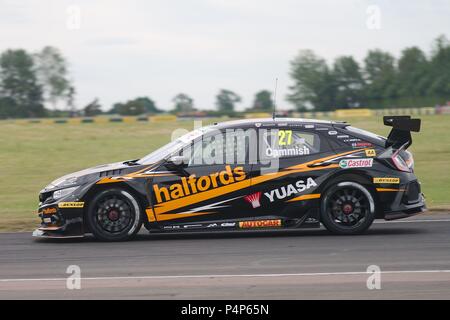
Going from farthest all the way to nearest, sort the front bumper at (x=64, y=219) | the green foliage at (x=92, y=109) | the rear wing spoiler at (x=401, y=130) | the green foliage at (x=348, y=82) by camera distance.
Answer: the green foliage at (x=348, y=82) → the green foliage at (x=92, y=109) → the rear wing spoiler at (x=401, y=130) → the front bumper at (x=64, y=219)

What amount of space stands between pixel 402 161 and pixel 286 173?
1585 millimetres

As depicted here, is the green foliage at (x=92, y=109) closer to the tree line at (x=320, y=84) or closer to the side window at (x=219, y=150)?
the tree line at (x=320, y=84)

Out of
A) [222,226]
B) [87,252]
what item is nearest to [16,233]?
[87,252]

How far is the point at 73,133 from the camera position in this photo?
1507 inches

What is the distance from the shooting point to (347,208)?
35.9ft

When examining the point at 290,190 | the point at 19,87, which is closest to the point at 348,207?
the point at 290,190

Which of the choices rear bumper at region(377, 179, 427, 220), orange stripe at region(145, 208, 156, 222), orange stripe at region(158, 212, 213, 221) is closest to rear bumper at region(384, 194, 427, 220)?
rear bumper at region(377, 179, 427, 220)

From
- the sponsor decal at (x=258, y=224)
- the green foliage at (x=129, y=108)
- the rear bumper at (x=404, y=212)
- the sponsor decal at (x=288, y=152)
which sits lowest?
the sponsor decal at (x=258, y=224)

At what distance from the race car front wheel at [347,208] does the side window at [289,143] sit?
63cm

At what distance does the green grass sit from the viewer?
16.6 metres

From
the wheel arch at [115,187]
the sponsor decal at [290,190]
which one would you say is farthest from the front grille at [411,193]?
the wheel arch at [115,187]

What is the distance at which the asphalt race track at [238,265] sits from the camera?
7.66m

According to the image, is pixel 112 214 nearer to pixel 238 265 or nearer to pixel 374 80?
pixel 238 265

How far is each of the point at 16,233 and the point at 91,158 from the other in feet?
46.8
